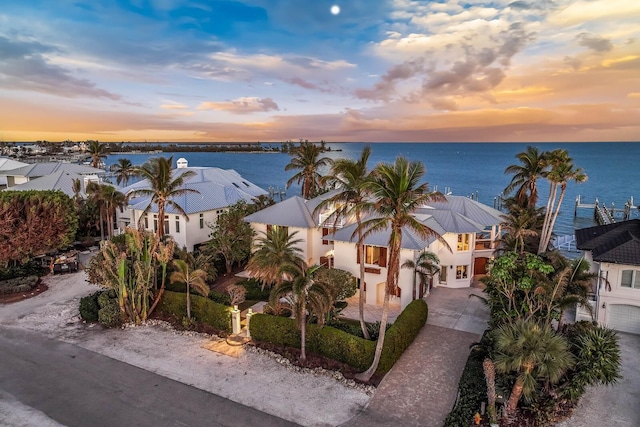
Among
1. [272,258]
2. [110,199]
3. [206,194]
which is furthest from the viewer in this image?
[206,194]

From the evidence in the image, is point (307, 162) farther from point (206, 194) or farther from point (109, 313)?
point (109, 313)

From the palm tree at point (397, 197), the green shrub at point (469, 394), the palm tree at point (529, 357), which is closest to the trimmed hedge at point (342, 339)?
the green shrub at point (469, 394)

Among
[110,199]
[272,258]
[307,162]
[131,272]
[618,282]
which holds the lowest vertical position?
[131,272]

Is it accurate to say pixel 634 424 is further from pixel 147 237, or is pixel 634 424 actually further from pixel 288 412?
pixel 147 237

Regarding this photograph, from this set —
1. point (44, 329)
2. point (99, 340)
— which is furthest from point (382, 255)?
point (44, 329)

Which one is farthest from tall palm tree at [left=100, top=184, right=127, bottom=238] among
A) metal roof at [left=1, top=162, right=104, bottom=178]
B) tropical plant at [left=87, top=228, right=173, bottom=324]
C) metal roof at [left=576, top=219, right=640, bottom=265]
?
metal roof at [left=576, top=219, right=640, bottom=265]

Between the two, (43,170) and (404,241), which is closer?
(404,241)

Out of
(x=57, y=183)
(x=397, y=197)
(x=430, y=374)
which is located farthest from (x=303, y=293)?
(x=57, y=183)

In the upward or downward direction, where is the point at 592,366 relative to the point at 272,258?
downward
